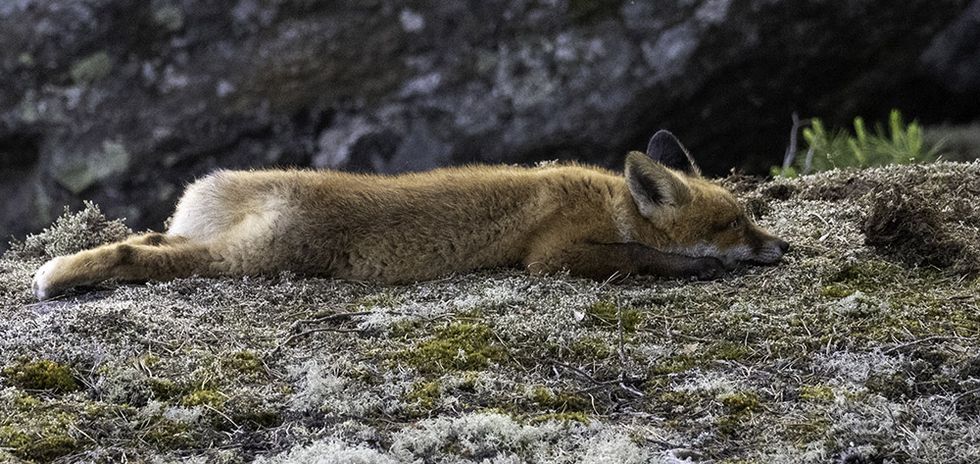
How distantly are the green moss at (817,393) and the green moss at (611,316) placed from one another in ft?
3.56

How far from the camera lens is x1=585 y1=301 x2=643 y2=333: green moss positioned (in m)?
5.55

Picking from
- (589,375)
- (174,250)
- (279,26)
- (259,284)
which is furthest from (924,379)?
(279,26)

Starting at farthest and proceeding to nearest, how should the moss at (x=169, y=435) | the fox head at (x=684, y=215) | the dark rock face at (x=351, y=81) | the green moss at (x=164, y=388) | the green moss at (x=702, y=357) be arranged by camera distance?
the dark rock face at (x=351, y=81) → the fox head at (x=684, y=215) → the green moss at (x=702, y=357) → the green moss at (x=164, y=388) → the moss at (x=169, y=435)

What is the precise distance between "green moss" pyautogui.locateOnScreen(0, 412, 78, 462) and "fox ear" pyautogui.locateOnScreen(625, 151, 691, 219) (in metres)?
3.80

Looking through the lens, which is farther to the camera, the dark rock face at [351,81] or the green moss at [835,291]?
the dark rock face at [351,81]

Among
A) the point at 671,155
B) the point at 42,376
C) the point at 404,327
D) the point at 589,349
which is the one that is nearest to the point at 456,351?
the point at 404,327

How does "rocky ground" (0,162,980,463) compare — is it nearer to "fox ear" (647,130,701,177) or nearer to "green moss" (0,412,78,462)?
"green moss" (0,412,78,462)

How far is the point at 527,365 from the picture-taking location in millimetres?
5070

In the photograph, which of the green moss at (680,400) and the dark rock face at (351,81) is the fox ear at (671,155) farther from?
the green moss at (680,400)

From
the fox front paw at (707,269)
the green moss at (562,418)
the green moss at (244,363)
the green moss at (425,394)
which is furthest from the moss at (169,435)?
the fox front paw at (707,269)

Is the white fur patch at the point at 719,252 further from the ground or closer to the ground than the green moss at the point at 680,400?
closer to the ground

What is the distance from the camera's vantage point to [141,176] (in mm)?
9930

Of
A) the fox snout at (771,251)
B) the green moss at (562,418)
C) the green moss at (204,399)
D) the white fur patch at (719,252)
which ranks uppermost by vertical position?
the green moss at (204,399)

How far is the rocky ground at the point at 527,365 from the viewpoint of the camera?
13.7ft
